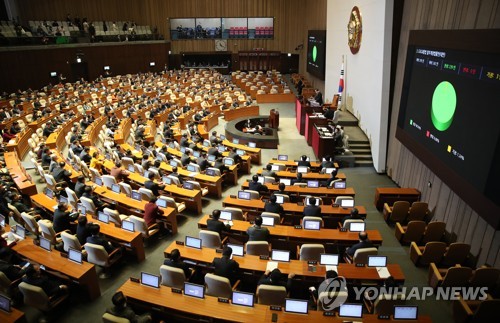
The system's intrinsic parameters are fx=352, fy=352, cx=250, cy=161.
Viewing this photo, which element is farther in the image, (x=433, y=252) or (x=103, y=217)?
(x=103, y=217)

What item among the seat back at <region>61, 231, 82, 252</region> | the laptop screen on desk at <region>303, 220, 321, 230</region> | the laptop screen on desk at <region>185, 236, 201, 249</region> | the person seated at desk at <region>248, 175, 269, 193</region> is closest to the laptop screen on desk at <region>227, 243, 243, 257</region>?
the laptop screen on desk at <region>185, 236, 201, 249</region>

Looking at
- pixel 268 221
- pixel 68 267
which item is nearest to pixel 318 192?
pixel 268 221

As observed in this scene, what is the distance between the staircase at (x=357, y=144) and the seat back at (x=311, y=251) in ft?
23.6

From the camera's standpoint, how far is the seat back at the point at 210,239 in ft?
23.0

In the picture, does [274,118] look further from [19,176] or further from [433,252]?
[433,252]

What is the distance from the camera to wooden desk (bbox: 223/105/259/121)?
783 inches

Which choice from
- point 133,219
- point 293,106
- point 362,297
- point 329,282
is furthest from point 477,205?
point 293,106

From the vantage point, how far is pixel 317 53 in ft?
79.8

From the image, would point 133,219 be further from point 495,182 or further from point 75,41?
point 75,41

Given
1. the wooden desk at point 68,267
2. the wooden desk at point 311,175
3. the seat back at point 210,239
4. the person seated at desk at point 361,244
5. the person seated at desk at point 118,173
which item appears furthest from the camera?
the wooden desk at point 311,175

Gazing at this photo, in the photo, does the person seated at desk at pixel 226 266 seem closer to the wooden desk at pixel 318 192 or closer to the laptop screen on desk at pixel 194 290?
the laptop screen on desk at pixel 194 290

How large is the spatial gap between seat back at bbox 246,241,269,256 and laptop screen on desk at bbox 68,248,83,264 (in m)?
2.98

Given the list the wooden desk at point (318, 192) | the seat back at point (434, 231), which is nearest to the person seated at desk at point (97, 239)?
the wooden desk at point (318, 192)

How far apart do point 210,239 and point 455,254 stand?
487cm
